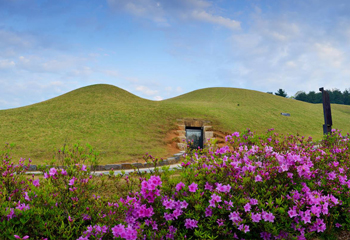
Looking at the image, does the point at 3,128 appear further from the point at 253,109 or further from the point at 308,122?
the point at 308,122

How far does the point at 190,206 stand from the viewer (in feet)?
11.5

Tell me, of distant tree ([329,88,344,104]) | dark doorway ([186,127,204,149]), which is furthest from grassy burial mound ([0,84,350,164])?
distant tree ([329,88,344,104])

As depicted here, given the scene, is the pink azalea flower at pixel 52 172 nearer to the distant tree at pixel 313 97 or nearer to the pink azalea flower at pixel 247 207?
the pink azalea flower at pixel 247 207

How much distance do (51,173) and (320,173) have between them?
514cm

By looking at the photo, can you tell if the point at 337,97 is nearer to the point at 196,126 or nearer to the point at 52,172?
the point at 196,126

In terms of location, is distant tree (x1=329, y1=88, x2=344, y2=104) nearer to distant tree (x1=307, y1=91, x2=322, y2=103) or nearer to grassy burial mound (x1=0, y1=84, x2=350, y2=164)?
distant tree (x1=307, y1=91, x2=322, y2=103)

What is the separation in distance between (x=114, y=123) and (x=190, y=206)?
14648 millimetres

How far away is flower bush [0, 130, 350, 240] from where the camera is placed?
10.5 feet

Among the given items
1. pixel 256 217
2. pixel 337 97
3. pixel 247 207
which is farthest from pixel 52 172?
pixel 337 97

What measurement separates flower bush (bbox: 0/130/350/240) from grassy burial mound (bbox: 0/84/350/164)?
25.5 ft

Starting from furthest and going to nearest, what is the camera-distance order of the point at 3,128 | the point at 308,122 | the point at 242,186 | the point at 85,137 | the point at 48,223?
the point at 308,122 < the point at 3,128 < the point at 85,137 < the point at 242,186 < the point at 48,223

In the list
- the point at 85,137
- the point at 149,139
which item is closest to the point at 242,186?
the point at 149,139

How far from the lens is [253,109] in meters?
26.2

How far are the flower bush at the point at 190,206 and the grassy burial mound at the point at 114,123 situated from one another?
25.5 feet
